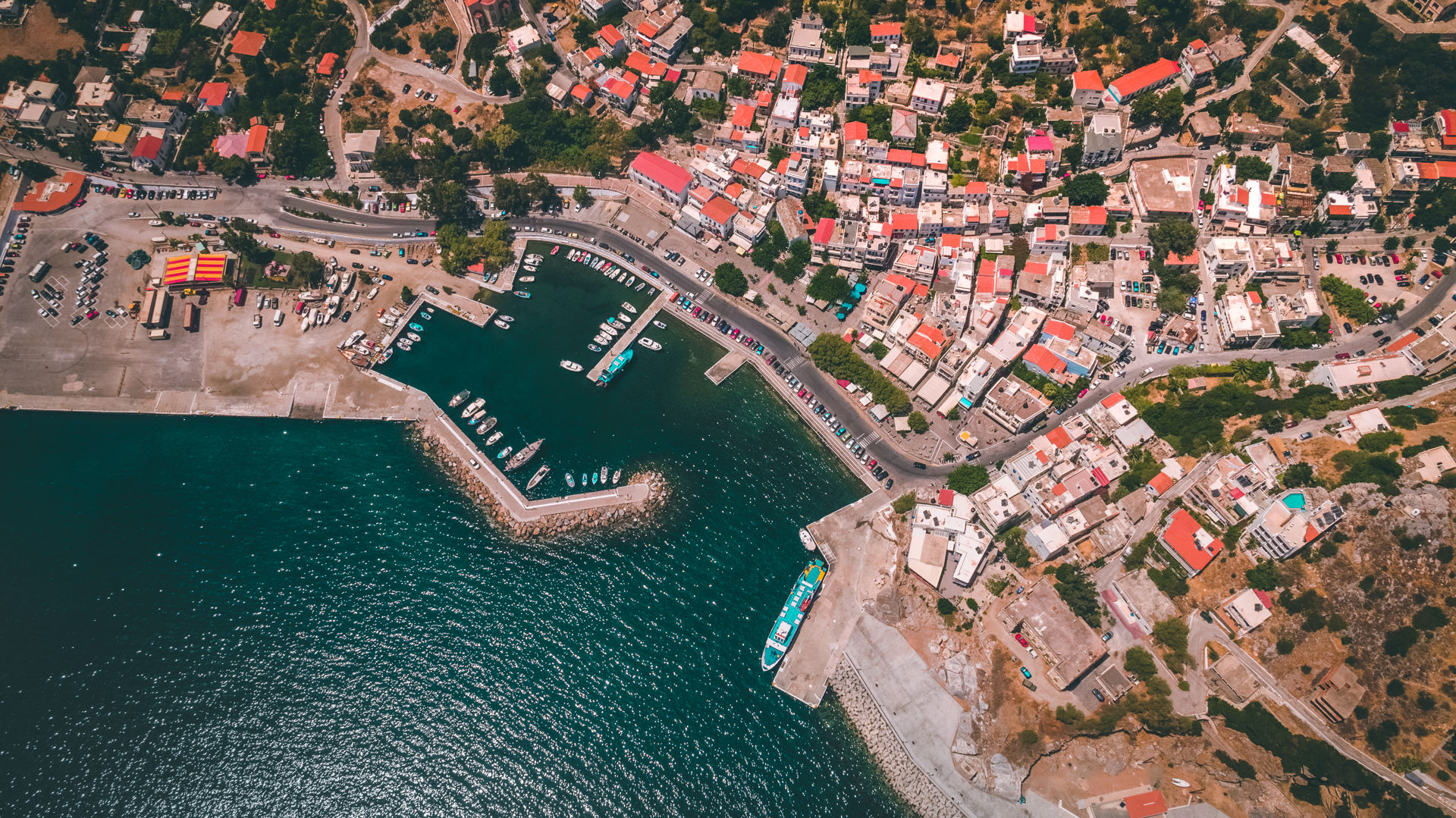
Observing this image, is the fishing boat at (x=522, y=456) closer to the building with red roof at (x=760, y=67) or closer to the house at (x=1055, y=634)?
the house at (x=1055, y=634)

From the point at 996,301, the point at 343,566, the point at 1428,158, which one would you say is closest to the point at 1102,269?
the point at 996,301

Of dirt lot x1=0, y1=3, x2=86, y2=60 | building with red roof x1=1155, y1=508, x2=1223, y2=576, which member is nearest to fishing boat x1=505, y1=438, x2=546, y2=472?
building with red roof x1=1155, y1=508, x2=1223, y2=576

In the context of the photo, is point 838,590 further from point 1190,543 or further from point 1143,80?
point 1143,80

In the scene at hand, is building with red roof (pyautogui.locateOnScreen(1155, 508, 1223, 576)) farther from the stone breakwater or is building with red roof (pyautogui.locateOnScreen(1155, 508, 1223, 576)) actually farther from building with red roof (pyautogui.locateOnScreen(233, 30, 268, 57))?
building with red roof (pyautogui.locateOnScreen(233, 30, 268, 57))

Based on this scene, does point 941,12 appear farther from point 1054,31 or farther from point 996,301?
point 996,301

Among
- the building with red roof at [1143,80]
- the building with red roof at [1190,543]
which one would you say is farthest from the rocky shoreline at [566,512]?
the building with red roof at [1143,80]
